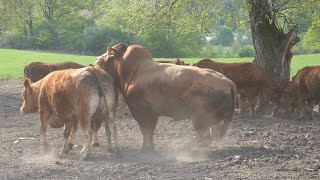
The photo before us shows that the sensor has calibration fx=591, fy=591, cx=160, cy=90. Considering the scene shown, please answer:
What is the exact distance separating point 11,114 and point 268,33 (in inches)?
303

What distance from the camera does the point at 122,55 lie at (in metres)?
11.7

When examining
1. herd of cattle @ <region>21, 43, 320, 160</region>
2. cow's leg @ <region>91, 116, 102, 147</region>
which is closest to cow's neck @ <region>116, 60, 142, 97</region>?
herd of cattle @ <region>21, 43, 320, 160</region>

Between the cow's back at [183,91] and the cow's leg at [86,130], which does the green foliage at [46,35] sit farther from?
the cow's leg at [86,130]

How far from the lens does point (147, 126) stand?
37.0ft

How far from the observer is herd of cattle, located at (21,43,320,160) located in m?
10.3

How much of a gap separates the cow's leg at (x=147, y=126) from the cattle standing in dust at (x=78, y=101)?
2.09 ft

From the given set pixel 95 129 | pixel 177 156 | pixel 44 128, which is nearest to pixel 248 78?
pixel 95 129

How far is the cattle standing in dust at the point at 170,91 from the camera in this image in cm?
1035

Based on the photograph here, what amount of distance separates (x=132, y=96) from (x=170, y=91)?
851 millimetres

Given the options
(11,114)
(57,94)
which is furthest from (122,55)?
(11,114)

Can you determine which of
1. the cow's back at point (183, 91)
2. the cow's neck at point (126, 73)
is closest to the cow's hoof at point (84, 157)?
the cow's back at point (183, 91)

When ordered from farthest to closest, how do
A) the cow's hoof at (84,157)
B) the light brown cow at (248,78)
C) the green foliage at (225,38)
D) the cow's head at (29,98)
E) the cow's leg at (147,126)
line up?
the green foliage at (225,38) < the light brown cow at (248,78) < the cow's head at (29,98) < the cow's leg at (147,126) < the cow's hoof at (84,157)

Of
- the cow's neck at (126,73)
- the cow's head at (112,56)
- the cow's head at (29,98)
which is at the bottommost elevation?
the cow's head at (29,98)

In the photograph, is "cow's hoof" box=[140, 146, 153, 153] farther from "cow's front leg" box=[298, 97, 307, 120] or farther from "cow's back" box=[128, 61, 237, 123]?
"cow's front leg" box=[298, 97, 307, 120]
